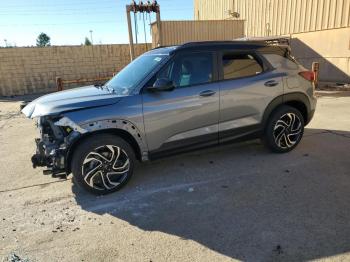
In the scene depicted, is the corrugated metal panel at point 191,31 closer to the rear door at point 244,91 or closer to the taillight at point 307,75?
the taillight at point 307,75

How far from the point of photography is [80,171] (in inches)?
149

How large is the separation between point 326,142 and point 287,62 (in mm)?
1724

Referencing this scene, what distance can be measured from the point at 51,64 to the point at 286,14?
12687mm

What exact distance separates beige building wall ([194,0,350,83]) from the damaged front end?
12369mm

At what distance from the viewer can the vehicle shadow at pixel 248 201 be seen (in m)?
2.87

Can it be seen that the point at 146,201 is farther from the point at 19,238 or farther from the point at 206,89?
the point at 206,89

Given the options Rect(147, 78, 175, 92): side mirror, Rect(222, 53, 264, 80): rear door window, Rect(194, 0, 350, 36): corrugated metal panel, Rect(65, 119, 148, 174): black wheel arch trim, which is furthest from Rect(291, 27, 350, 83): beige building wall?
Rect(65, 119, 148, 174): black wheel arch trim

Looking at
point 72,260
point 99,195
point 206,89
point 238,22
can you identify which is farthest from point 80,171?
point 238,22

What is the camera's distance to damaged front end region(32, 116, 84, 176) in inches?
143

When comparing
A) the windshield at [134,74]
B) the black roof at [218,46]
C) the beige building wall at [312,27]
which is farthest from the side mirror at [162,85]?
the beige building wall at [312,27]

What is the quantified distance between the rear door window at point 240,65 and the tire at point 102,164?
6.10ft

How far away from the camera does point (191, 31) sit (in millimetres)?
16062

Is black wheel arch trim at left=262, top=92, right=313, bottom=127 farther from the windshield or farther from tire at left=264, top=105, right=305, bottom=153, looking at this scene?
the windshield

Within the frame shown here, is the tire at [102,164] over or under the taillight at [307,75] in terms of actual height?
under
